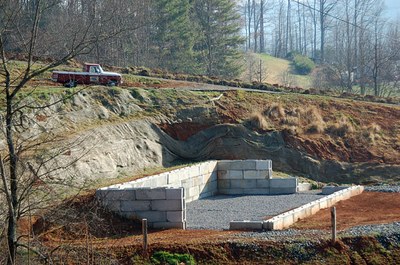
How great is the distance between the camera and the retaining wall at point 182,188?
17641 mm

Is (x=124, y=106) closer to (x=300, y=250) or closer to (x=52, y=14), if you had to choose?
(x=300, y=250)

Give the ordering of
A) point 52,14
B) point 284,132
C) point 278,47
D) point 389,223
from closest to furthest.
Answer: point 389,223 → point 284,132 → point 52,14 → point 278,47

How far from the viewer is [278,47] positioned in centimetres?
9650

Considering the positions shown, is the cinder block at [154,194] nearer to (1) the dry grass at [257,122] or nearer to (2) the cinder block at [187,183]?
(2) the cinder block at [187,183]

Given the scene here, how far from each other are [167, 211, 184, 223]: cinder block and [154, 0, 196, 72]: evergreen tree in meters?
38.7

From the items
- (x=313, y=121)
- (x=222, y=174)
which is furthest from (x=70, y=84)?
(x=313, y=121)

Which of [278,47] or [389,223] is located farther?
[278,47]

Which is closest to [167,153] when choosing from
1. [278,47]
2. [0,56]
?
[0,56]

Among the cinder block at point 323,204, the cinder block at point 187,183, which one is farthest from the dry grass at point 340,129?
the cinder block at point 323,204

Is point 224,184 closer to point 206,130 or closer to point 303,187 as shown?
point 303,187

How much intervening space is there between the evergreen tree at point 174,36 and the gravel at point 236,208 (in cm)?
3240

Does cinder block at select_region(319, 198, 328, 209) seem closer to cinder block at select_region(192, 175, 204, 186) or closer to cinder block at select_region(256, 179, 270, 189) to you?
cinder block at select_region(256, 179, 270, 189)

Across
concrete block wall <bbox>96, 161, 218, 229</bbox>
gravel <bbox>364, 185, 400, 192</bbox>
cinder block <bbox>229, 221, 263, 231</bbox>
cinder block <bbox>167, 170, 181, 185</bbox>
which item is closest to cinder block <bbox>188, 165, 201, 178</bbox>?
cinder block <bbox>167, 170, 181, 185</bbox>

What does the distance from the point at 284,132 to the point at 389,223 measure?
1382cm
